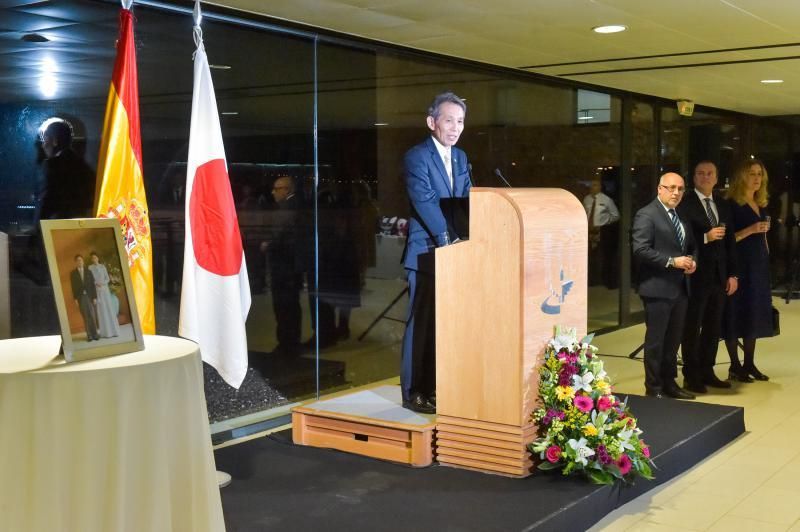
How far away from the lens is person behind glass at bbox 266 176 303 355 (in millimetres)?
6383

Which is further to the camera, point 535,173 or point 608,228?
point 608,228

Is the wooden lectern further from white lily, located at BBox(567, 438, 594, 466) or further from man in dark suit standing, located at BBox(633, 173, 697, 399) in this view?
man in dark suit standing, located at BBox(633, 173, 697, 399)

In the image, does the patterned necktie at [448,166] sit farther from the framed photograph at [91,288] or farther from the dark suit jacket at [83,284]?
the dark suit jacket at [83,284]

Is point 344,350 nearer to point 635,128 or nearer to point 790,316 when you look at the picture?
point 635,128

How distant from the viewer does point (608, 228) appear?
34.2 feet

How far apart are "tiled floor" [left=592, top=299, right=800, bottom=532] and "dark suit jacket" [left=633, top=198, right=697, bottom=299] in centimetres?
96

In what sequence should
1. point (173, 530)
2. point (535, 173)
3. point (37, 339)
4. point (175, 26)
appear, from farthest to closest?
1. point (535, 173)
2. point (175, 26)
3. point (37, 339)
4. point (173, 530)

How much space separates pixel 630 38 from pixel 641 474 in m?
3.59

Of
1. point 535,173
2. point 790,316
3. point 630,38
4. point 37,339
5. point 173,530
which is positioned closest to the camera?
point 173,530

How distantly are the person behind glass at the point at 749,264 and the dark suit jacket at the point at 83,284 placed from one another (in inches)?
225

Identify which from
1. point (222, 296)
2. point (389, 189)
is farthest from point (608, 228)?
point (222, 296)

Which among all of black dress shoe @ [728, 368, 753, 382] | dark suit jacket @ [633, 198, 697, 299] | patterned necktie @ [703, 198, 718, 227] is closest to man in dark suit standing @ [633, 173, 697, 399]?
dark suit jacket @ [633, 198, 697, 299]

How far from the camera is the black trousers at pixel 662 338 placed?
6.34m

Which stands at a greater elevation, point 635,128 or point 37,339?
point 635,128
